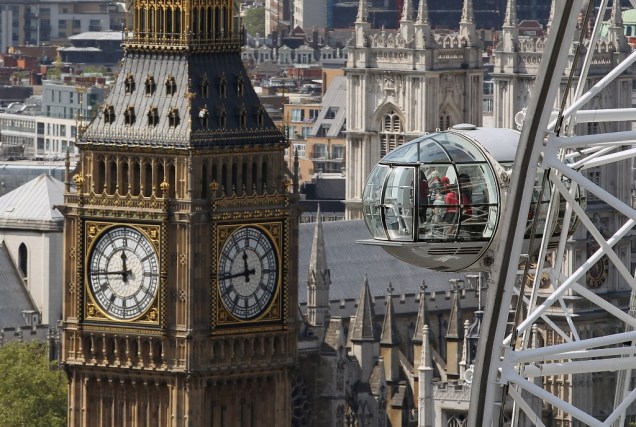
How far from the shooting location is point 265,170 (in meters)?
82.9

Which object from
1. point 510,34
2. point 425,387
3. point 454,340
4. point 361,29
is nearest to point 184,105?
point 425,387

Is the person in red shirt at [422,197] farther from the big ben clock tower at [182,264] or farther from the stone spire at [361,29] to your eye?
the stone spire at [361,29]

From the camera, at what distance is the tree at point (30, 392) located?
359 ft

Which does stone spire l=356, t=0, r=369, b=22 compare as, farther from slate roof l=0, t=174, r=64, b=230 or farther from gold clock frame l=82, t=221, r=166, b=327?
gold clock frame l=82, t=221, r=166, b=327

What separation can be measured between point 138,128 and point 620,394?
41.6 m

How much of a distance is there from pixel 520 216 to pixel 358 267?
100268 millimetres

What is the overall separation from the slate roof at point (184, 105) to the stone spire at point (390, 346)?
46360 millimetres

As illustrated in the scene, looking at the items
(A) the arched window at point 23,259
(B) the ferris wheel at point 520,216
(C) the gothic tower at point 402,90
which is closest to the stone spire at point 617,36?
(C) the gothic tower at point 402,90

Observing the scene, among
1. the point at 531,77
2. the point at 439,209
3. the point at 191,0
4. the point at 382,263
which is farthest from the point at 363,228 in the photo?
the point at 439,209

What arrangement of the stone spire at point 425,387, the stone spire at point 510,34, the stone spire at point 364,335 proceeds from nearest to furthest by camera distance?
the stone spire at point 425,387 < the stone spire at point 364,335 < the stone spire at point 510,34

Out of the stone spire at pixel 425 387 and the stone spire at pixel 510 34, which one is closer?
the stone spire at pixel 425 387

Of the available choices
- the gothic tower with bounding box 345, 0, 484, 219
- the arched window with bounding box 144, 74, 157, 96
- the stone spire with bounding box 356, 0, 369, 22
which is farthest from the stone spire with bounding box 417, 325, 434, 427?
the arched window with bounding box 144, 74, 157, 96

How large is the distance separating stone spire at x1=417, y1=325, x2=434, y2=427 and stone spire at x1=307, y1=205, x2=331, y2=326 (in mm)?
3689

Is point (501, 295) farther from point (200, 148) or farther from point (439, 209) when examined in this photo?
point (200, 148)
